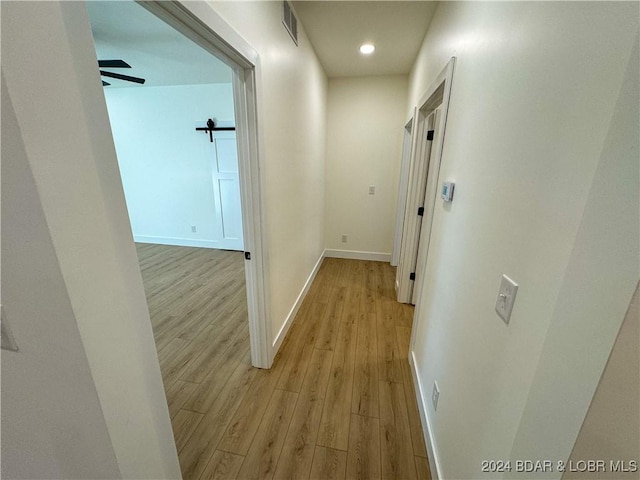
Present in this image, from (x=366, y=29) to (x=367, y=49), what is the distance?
1.20 ft

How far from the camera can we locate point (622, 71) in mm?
426

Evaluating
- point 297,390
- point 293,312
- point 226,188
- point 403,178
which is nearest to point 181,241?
point 226,188

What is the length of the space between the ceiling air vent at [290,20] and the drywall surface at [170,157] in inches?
85.7

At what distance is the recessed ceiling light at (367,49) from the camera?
2.46 m

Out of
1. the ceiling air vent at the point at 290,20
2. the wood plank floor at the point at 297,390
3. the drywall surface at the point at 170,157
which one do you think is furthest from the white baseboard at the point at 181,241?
the ceiling air vent at the point at 290,20

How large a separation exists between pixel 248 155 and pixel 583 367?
1534 mm

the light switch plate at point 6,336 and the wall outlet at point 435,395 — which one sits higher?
the light switch plate at point 6,336

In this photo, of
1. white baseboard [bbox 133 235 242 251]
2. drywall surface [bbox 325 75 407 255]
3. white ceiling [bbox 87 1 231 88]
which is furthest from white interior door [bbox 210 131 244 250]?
drywall surface [bbox 325 75 407 255]

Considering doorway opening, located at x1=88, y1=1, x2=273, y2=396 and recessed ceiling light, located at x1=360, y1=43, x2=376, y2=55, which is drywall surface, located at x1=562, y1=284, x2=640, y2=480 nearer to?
doorway opening, located at x1=88, y1=1, x2=273, y2=396

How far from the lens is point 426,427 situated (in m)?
1.38

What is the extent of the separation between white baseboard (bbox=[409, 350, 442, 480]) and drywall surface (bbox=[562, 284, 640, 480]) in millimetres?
975

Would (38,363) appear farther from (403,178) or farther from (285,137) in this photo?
(403,178)

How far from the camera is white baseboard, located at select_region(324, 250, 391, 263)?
4.00m

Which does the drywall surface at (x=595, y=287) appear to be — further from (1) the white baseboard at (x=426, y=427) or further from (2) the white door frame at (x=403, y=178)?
(2) the white door frame at (x=403, y=178)
